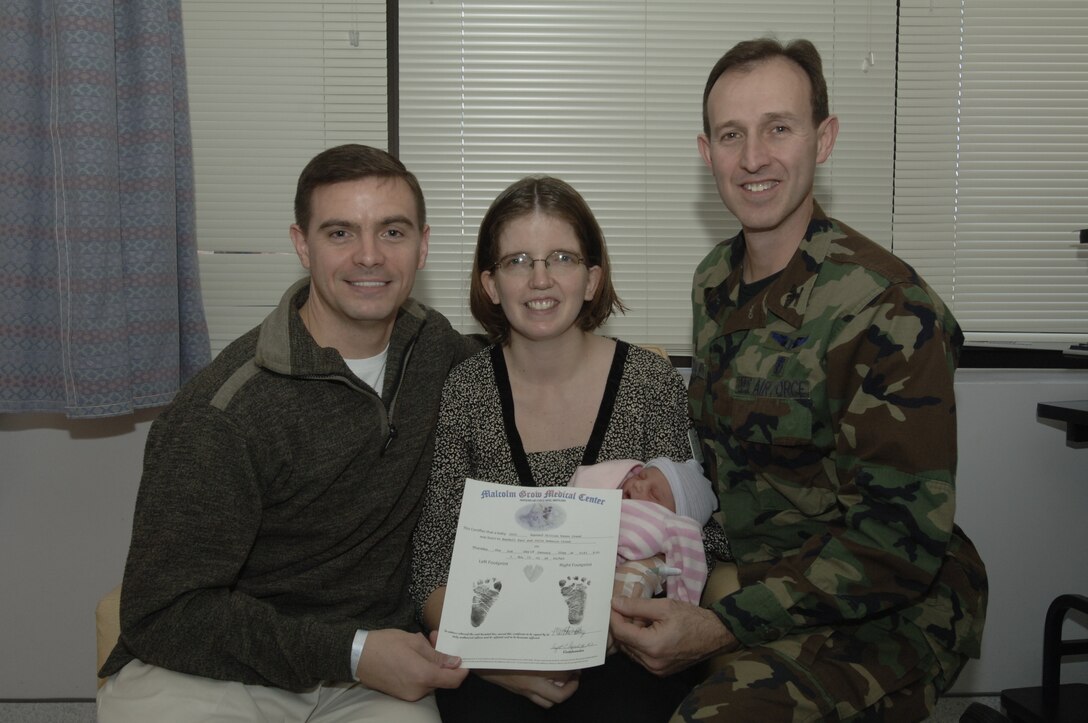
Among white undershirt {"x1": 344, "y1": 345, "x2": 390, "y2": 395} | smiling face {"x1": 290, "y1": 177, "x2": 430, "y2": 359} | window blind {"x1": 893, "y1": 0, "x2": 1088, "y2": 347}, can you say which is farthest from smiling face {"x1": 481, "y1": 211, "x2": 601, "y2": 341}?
window blind {"x1": 893, "y1": 0, "x2": 1088, "y2": 347}

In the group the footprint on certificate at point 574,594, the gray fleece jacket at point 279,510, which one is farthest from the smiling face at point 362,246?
the footprint on certificate at point 574,594

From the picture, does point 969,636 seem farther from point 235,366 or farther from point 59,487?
point 59,487

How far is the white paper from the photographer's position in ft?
5.24

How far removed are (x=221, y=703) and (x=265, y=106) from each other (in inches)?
76.0

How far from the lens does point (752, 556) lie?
6.21ft

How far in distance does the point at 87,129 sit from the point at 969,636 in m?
2.59

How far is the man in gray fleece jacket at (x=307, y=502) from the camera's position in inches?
65.4

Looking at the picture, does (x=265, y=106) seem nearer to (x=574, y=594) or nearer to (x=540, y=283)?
(x=540, y=283)

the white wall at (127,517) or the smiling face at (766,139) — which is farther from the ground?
the smiling face at (766,139)

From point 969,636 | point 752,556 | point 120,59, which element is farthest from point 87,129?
point 969,636

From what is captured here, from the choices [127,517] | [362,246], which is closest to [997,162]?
[362,246]

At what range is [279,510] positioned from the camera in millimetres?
1817

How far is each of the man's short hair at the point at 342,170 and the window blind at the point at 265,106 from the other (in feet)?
3.19

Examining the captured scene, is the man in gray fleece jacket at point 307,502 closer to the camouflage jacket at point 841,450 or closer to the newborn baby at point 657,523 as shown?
the newborn baby at point 657,523
